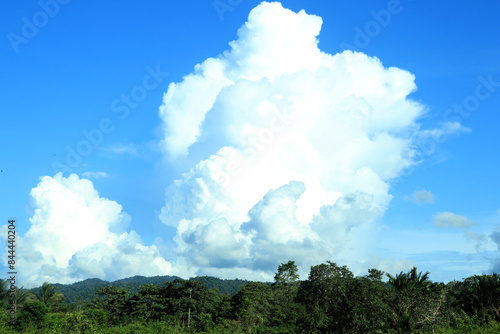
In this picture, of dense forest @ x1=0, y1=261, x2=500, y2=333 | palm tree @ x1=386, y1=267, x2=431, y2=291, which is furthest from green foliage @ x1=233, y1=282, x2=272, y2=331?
palm tree @ x1=386, y1=267, x2=431, y2=291

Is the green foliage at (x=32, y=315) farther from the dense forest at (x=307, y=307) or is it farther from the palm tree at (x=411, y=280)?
the palm tree at (x=411, y=280)

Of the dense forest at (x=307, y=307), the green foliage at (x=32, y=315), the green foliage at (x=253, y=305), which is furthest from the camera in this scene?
the green foliage at (x=253, y=305)

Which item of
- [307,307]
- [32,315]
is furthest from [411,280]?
[32,315]

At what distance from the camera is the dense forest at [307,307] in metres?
39.2

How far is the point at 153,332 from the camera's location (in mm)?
42125

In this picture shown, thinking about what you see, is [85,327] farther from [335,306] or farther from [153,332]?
[335,306]

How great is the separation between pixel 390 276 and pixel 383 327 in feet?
70.6

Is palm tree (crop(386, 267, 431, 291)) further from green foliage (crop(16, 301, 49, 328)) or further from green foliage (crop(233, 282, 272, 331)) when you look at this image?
green foliage (crop(16, 301, 49, 328))

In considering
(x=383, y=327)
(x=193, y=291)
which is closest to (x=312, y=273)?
(x=383, y=327)

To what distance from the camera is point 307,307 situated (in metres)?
41.1

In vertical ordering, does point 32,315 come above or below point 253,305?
below

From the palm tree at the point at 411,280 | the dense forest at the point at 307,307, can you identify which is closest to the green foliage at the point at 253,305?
the dense forest at the point at 307,307

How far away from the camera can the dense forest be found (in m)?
39.2

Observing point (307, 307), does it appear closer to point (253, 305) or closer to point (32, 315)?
point (253, 305)
